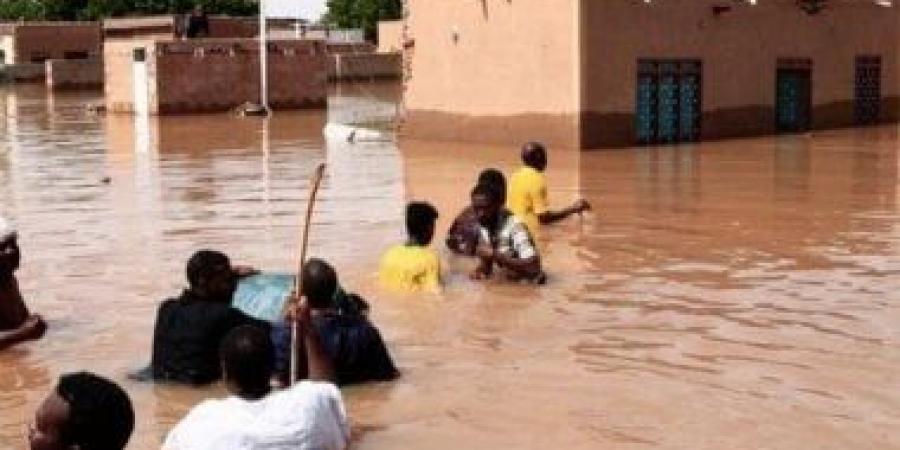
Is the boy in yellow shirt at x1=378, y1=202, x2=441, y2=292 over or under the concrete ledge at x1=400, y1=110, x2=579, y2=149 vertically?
under

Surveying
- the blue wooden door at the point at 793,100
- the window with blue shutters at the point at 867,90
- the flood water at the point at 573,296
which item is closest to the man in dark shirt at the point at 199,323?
the flood water at the point at 573,296

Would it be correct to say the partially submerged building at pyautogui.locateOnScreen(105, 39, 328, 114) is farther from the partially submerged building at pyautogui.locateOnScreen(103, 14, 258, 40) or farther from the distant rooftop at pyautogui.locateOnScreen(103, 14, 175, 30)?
the partially submerged building at pyautogui.locateOnScreen(103, 14, 258, 40)

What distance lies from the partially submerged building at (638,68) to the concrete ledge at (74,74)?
1312 inches

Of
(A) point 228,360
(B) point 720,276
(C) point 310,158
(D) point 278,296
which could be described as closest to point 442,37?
(C) point 310,158

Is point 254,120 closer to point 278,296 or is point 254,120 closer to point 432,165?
point 432,165

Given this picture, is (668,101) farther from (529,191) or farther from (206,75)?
(206,75)

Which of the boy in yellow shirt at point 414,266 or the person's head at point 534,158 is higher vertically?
the person's head at point 534,158

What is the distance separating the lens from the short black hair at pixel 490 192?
10102 millimetres

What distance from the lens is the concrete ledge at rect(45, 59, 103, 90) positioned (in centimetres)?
5703

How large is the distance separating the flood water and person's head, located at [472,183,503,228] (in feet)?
1.64

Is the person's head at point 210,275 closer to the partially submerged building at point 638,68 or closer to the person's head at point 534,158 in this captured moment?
the person's head at point 534,158

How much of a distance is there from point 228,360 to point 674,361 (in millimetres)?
3694

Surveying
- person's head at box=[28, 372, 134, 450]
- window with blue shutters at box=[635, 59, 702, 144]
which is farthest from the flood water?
person's head at box=[28, 372, 134, 450]

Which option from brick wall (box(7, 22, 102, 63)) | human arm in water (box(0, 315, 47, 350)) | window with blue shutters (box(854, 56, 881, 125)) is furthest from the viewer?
brick wall (box(7, 22, 102, 63))
